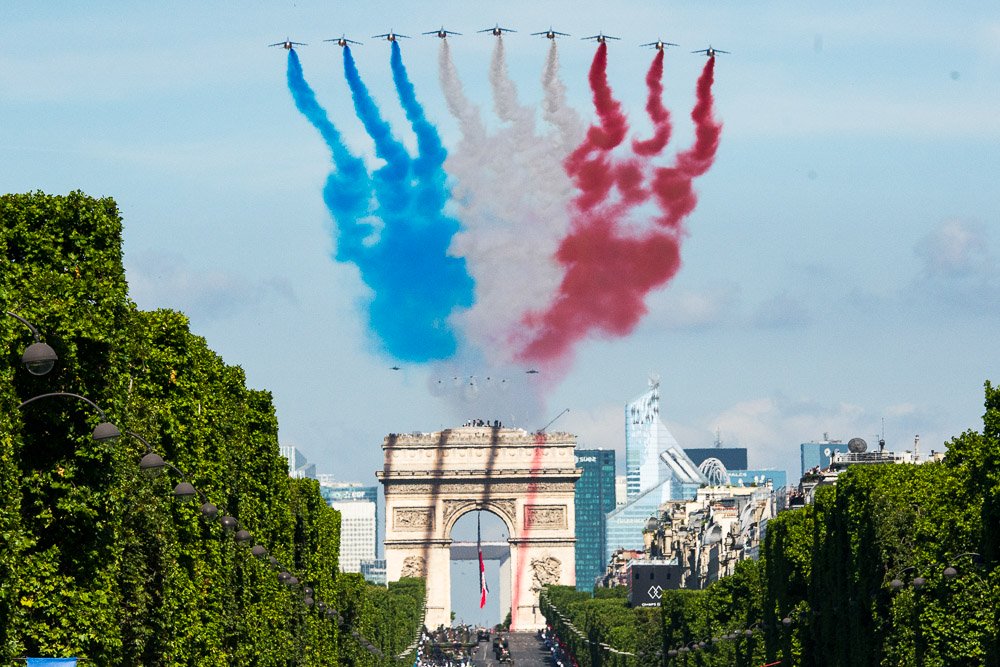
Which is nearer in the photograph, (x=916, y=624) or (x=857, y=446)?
(x=916, y=624)

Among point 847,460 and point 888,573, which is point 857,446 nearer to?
point 847,460

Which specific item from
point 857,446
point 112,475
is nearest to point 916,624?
point 112,475

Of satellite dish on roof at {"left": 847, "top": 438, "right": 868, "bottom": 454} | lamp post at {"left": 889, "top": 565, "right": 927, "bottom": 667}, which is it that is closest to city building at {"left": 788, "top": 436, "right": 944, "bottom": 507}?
satellite dish on roof at {"left": 847, "top": 438, "right": 868, "bottom": 454}

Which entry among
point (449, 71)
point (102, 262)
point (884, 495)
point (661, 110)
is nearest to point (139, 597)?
point (102, 262)

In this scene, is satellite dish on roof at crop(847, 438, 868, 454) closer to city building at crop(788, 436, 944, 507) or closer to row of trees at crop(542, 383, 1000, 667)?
city building at crop(788, 436, 944, 507)

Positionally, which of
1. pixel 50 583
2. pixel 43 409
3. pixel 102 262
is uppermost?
pixel 102 262

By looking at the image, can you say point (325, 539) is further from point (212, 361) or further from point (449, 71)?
point (449, 71)

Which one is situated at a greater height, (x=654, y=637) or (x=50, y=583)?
(x=654, y=637)
